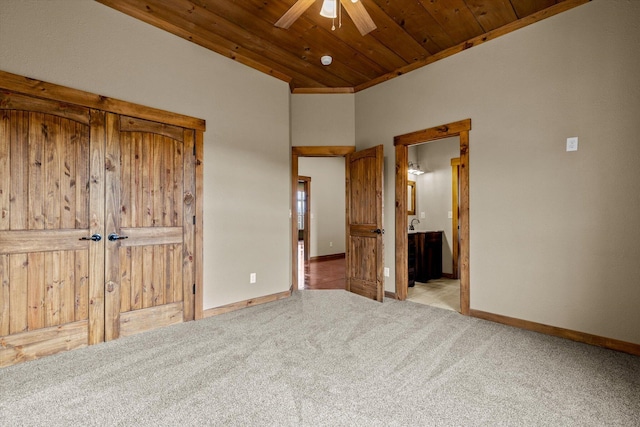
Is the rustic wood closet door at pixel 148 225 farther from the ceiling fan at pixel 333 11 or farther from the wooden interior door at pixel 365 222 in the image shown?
the wooden interior door at pixel 365 222

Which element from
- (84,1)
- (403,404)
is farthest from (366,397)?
(84,1)

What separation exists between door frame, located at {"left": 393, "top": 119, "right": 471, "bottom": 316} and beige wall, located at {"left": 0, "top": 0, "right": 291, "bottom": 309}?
143 cm

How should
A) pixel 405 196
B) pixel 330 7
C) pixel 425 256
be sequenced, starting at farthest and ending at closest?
pixel 425 256 → pixel 405 196 → pixel 330 7

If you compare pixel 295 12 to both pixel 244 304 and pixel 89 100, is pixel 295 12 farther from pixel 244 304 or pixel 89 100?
pixel 244 304

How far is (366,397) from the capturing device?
1.85 m

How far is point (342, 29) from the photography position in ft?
10.4

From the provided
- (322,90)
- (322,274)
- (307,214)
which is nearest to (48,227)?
(322,90)

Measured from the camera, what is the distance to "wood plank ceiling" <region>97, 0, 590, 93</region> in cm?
280

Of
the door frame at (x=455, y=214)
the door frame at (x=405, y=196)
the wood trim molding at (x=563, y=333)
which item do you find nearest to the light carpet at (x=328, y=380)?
the wood trim molding at (x=563, y=333)

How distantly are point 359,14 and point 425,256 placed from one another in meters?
3.78

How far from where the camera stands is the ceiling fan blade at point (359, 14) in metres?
2.34

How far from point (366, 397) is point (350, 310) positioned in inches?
67.0

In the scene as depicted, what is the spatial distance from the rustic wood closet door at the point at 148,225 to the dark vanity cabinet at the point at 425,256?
311cm

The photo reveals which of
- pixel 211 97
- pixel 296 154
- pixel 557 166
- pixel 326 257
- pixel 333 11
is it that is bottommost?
pixel 326 257
